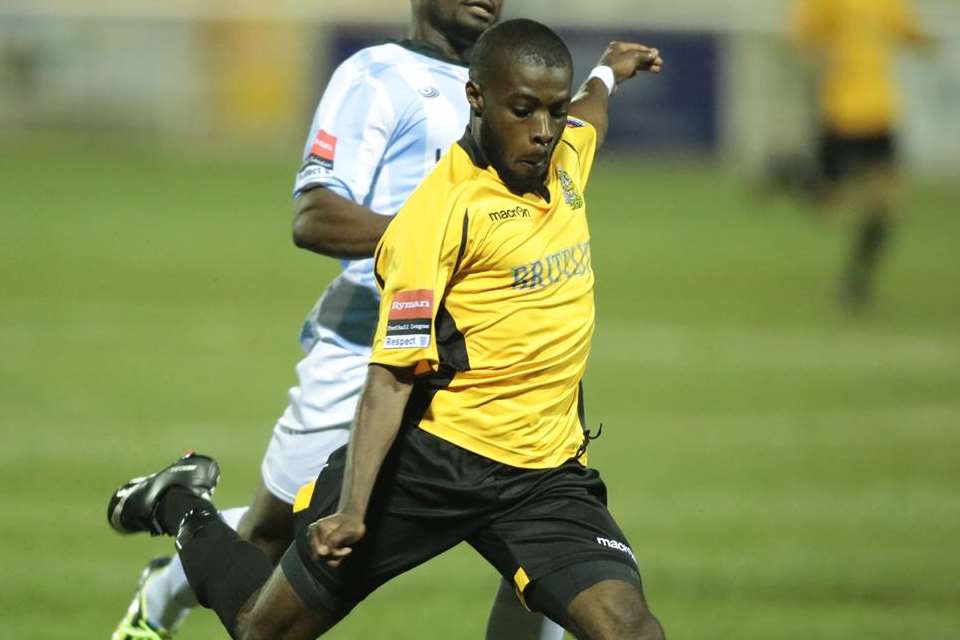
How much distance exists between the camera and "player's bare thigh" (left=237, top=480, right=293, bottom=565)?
593 cm

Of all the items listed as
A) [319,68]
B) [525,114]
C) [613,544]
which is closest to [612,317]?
[613,544]

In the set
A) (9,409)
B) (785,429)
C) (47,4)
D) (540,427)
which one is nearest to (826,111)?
(785,429)

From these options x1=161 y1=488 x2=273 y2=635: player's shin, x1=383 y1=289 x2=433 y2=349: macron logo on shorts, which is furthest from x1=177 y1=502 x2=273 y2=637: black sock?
x1=383 y1=289 x2=433 y2=349: macron logo on shorts

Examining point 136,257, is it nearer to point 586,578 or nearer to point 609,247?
point 609,247

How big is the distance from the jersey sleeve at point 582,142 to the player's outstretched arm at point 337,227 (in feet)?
1.95

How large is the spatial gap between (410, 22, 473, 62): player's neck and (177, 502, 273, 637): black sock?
1.61m

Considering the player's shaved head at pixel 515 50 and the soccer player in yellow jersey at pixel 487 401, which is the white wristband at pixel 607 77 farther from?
the player's shaved head at pixel 515 50

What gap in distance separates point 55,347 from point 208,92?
15.8m

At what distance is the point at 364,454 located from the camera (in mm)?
4715

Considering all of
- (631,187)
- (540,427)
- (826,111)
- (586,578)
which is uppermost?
(540,427)

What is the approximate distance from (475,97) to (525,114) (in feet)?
0.57

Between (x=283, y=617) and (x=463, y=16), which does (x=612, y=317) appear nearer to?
(x=463, y=16)

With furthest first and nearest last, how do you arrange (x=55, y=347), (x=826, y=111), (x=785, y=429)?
(x=826, y=111), (x=55, y=347), (x=785, y=429)

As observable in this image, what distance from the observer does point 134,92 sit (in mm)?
29266
